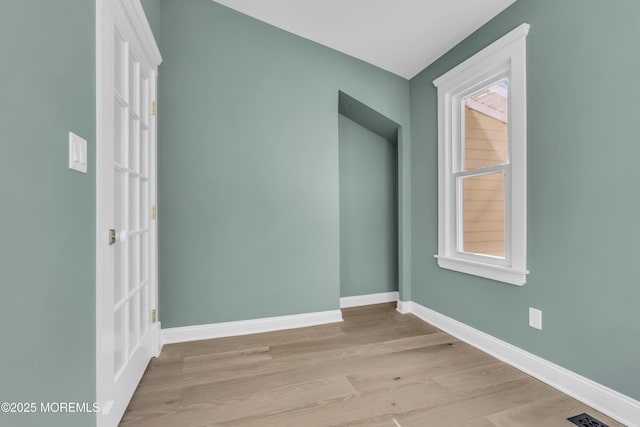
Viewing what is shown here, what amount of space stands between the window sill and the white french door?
237 cm

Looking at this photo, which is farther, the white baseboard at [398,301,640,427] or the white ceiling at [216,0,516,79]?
the white ceiling at [216,0,516,79]

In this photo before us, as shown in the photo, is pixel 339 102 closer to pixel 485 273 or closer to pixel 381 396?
pixel 485 273

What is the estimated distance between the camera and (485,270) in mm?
2328

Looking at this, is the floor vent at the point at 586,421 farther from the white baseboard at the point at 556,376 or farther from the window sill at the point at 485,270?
the window sill at the point at 485,270

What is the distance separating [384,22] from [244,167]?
1693mm

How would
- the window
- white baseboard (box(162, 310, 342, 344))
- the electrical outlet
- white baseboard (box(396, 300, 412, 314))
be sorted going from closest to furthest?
the electrical outlet → the window → white baseboard (box(162, 310, 342, 344)) → white baseboard (box(396, 300, 412, 314))

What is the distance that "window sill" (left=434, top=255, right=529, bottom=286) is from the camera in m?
2.07

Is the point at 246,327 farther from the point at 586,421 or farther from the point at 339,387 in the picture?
the point at 586,421

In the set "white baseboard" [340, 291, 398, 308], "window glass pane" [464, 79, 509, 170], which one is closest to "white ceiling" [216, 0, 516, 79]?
"window glass pane" [464, 79, 509, 170]
